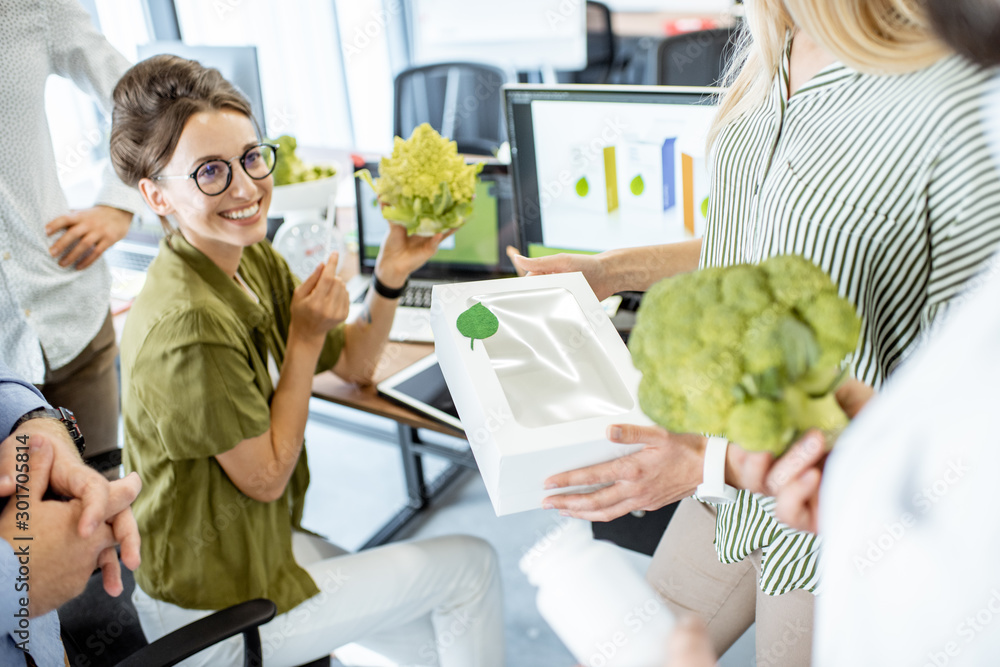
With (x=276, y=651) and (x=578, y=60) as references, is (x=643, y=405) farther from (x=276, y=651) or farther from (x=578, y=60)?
(x=578, y=60)

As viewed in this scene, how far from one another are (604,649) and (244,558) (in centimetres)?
89

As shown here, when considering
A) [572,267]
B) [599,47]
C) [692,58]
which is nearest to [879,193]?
[572,267]

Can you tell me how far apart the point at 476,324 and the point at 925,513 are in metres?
0.54

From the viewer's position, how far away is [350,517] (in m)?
2.44

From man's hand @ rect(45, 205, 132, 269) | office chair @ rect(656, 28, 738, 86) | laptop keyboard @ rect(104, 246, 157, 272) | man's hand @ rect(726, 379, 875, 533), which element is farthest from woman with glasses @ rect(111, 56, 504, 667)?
office chair @ rect(656, 28, 738, 86)

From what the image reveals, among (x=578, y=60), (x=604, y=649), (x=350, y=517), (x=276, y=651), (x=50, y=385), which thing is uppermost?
(x=578, y=60)

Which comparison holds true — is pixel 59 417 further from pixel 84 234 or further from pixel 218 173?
pixel 84 234

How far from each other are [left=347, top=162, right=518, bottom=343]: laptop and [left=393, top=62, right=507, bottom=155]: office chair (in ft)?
4.17

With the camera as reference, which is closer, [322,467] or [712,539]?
[712,539]

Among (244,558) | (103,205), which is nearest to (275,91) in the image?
(103,205)

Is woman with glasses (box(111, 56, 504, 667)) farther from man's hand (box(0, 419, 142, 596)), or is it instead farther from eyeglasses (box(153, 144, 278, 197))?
man's hand (box(0, 419, 142, 596))

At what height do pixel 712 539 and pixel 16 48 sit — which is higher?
pixel 16 48

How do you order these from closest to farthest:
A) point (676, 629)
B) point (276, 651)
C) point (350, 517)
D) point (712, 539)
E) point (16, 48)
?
A: 1. point (676, 629)
2. point (712, 539)
3. point (276, 651)
4. point (16, 48)
5. point (350, 517)

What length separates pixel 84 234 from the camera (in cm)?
163
